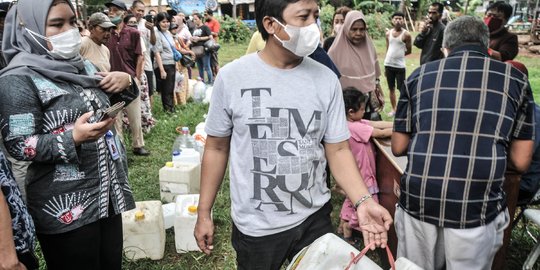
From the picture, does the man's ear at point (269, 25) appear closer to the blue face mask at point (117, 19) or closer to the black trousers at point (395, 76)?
the blue face mask at point (117, 19)

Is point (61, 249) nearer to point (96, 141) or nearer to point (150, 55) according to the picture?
point (96, 141)

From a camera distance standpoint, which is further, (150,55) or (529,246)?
(150,55)

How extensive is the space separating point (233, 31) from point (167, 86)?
14527 millimetres

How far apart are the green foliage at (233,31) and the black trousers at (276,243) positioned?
1960 centimetres

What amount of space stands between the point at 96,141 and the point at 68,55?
1.34ft

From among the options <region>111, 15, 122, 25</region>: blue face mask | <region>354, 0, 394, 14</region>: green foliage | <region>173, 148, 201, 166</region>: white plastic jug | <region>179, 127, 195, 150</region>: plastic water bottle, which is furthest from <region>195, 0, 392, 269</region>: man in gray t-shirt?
<region>354, 0, 394, 14</region>: green foliage

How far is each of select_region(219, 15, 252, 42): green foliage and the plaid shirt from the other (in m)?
19.4

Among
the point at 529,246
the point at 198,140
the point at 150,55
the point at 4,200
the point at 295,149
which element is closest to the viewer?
the point at 4,200

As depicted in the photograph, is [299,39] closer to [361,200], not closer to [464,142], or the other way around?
[361,200]

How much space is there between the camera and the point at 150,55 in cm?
687

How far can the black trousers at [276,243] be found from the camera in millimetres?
1683

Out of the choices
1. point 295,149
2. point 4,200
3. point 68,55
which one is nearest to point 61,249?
point 4,200

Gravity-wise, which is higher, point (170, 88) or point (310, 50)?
point (310, 50)

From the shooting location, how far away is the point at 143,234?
3.08m
